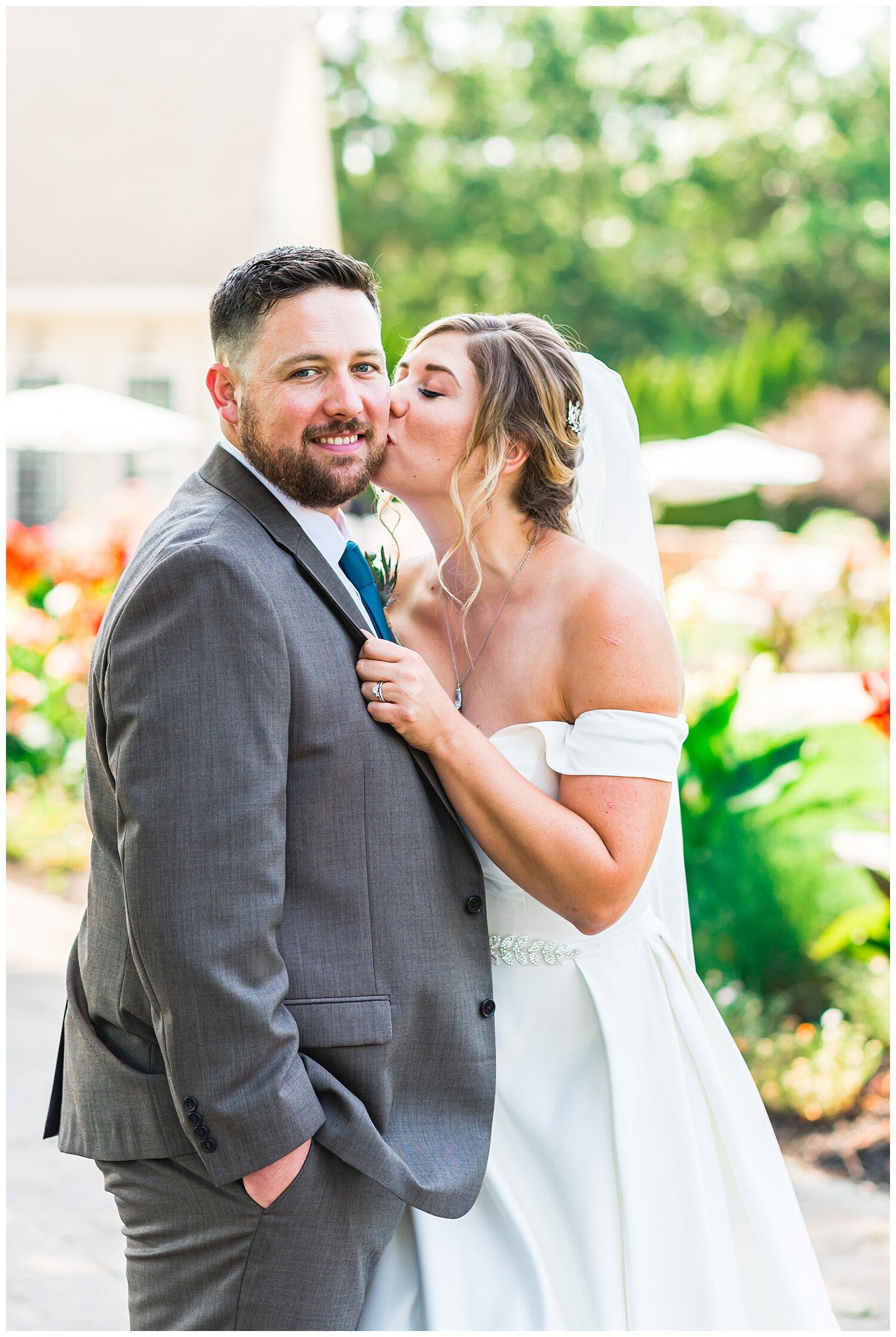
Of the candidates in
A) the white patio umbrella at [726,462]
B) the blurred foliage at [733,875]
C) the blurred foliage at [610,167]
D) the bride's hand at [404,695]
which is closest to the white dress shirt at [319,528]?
A: the bride's hand at [404,695]

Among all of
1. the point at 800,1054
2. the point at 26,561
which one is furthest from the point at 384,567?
the point at 26,561

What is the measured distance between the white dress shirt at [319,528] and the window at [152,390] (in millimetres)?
16048

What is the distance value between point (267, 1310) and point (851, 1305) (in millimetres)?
2798

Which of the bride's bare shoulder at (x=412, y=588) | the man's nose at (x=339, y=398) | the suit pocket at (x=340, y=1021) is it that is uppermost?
the man's nose at (x=339, y=398)

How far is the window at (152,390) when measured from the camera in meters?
17.8

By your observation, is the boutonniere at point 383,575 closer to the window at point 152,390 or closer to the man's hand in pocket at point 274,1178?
the man's hand in pocket at point 274,1178

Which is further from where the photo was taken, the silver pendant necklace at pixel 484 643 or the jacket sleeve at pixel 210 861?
the silver pendant necklace at pixel 484 643

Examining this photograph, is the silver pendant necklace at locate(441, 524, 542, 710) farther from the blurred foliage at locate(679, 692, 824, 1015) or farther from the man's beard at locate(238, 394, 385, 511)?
the blurred foliage at locate(679, 692, 824, 1015)

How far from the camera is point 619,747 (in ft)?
8.50

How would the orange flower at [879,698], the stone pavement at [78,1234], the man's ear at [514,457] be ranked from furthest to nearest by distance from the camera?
the orange flower at [879,698] → the stone pavement at [78,1234] → the man's ear at [514,457]

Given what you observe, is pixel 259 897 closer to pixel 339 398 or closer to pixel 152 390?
pixel 339 398

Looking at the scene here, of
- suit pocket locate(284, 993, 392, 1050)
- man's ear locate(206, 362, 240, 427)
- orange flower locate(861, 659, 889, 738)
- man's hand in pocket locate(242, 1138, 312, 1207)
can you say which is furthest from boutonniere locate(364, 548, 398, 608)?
orange flower locate(861, 659, 889, 738)

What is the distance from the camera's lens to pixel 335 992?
7.31 feet

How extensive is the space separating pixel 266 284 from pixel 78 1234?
3.86m
